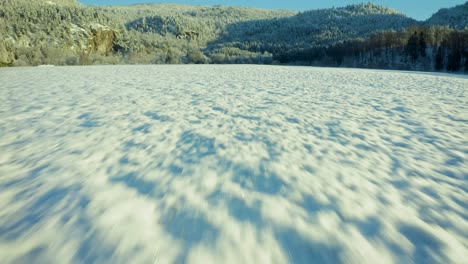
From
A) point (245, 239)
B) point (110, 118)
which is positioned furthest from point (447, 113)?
point (110, 118)

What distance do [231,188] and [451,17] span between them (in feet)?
603

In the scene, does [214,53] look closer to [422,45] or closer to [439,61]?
[422,45]

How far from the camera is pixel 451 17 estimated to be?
423ft

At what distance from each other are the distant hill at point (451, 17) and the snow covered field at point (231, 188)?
6292 inches

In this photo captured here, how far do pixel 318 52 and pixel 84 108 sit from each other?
8632cm

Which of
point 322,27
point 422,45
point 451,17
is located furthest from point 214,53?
point 451,17

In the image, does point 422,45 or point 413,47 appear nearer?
point 422,45

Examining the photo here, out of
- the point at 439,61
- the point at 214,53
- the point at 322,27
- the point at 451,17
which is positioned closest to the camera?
the point at 439,61

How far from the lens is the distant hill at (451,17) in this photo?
120188 mm

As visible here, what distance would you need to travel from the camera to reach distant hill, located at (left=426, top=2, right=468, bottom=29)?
120 meters

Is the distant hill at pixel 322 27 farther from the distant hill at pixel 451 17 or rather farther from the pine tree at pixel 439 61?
the pine tree at pixel 439 61

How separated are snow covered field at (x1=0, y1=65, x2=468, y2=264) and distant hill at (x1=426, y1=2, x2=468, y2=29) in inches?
6292

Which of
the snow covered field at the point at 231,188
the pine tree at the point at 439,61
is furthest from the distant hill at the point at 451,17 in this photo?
the snow covered field at the point at 231,188

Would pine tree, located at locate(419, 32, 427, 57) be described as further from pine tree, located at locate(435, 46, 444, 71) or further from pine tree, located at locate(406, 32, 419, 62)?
pine tree, located at locate(435, 46, 444, 71)
